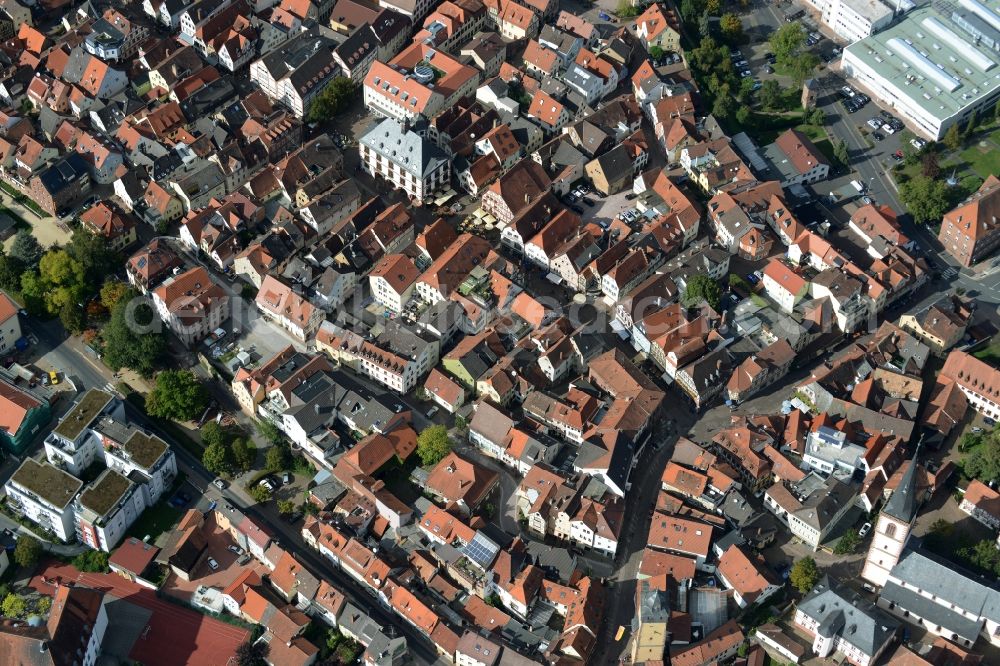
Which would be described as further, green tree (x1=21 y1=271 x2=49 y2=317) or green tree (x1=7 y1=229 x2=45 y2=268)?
green tree (x1=7 y1=229 x2=45 y2=268)

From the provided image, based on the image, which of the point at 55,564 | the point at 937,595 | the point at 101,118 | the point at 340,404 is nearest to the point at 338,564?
the point at 340,404

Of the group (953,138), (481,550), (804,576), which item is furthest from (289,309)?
(953,138)

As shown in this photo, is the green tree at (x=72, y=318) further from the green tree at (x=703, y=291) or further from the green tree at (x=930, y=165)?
the green tree at (x=930, y=165)

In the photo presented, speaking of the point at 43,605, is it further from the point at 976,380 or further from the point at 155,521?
the point at 976,380

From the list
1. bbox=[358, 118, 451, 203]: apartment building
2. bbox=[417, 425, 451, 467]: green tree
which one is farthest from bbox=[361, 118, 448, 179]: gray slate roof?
bbox=[417, 425, 451, 467]: green tree

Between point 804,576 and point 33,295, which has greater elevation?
point 33,295

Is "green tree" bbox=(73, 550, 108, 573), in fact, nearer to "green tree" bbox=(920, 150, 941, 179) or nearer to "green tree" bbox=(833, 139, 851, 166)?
"green tree" bbox=(833, 139, 851, 166)

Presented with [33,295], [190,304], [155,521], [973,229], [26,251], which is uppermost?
[26,251]
